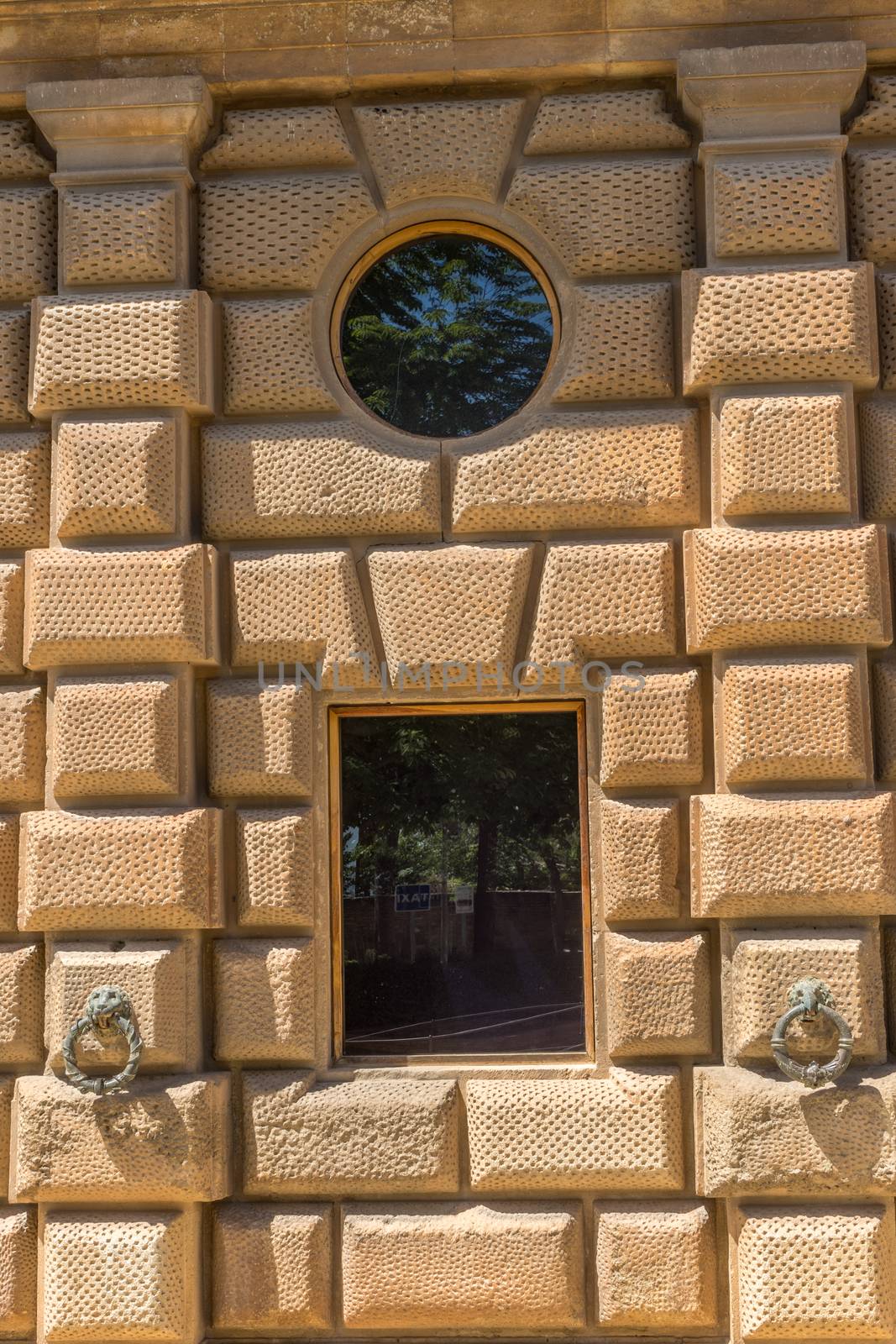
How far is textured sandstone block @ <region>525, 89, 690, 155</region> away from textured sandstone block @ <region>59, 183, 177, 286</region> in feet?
4.92

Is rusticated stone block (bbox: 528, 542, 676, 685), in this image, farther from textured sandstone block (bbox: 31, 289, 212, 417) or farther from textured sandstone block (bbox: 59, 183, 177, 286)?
textured sandstone block (bbox: 59, 183, 177, 286)

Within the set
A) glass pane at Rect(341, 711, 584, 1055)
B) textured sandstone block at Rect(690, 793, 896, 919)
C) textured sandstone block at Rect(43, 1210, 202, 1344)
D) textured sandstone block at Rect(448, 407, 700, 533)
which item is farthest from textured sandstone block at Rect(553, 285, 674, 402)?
textured sandstone block at Rect(43, 1210, 202, 1344)

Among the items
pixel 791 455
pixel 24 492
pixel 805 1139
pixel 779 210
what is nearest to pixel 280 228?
pixel 24 492

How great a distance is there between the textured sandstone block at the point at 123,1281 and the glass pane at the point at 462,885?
37.8 inches

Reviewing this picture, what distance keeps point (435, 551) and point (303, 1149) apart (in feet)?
7.60

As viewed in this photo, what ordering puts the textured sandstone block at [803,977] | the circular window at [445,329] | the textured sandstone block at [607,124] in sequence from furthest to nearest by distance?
the circular window at [445,329] < the textured sandstone block at [607,124] < the textured sandstone block at [803,977]

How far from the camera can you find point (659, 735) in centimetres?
508

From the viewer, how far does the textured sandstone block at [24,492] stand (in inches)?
211

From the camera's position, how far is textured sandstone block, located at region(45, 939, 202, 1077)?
4.97 m

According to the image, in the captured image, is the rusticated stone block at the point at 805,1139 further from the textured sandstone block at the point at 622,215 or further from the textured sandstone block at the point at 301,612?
the textured sandstone block at the point at 622,215

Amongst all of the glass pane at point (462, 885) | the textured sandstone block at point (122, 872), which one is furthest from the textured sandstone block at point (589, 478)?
the textured sandstone block at point (122, 872)

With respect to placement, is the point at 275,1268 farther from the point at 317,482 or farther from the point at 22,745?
the point at 317,482

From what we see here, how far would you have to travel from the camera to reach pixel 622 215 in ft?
17.3

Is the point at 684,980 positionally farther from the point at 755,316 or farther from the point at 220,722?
the point at 755,316
